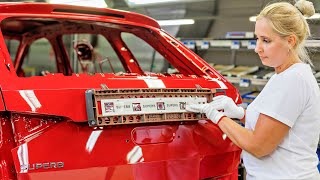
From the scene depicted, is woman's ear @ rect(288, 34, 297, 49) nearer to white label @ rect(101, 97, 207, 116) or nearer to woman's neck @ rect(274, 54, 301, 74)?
woman's neck @ rect(274, 54, 301, 74)

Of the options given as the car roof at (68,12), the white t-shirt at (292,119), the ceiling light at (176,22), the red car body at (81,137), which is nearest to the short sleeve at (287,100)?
the white t-shirt at (292,119)

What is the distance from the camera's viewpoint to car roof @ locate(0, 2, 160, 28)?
6.93ft

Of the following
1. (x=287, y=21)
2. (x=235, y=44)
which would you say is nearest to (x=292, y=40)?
(x=287, y=21)

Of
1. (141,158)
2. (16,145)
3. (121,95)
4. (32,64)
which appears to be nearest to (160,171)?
(141,158)

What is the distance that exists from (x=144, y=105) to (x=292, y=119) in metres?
0.68

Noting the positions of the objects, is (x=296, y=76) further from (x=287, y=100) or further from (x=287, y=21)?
(x=287, y=21)

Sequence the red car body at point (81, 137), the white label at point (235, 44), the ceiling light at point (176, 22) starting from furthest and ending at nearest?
Answer: the ceiling light at point (176, 22), the white label at point (235, 44), the red car body at point (81, 137)

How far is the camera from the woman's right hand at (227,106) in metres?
2.05

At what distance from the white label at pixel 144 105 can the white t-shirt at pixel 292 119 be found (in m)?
0.34

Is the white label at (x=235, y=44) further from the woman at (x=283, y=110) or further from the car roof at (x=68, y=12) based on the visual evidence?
the woman at (x=283, y=110)

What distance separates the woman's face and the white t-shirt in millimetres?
65

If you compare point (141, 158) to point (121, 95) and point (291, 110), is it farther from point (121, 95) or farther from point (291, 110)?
point (291, 110)

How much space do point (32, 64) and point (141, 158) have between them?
1042 cm

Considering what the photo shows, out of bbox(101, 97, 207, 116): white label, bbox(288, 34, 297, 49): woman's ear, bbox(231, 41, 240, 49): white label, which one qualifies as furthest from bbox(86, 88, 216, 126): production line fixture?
bbox(231, 41, 240, 49): white label
